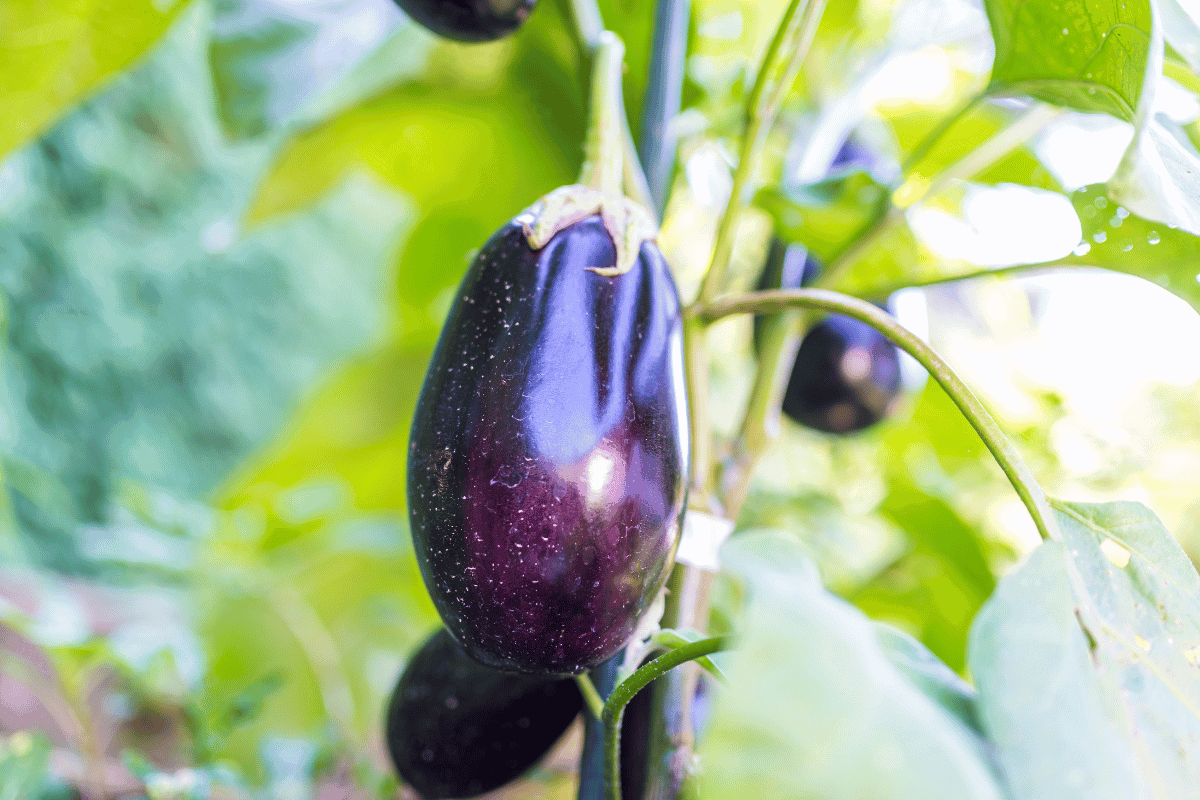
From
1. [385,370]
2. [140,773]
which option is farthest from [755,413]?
[385,370]

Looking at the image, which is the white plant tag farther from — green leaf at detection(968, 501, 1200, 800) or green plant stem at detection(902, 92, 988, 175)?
green plant stem at detection(902, 92, 988, 175)

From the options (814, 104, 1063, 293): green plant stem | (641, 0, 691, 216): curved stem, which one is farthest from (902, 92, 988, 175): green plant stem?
(641, 0, 691, 216): curved stem

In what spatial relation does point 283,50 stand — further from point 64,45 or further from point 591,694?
point 591,694

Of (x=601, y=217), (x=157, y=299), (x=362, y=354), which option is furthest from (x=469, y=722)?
(x=157, y=299)

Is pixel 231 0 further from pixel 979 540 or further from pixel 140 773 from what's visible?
pixel 979 540

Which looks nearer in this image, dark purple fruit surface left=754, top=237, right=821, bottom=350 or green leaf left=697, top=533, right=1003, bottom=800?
green leaf left=697, top=533, right=1003, bottom=800

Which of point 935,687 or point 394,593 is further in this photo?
point 394,593
